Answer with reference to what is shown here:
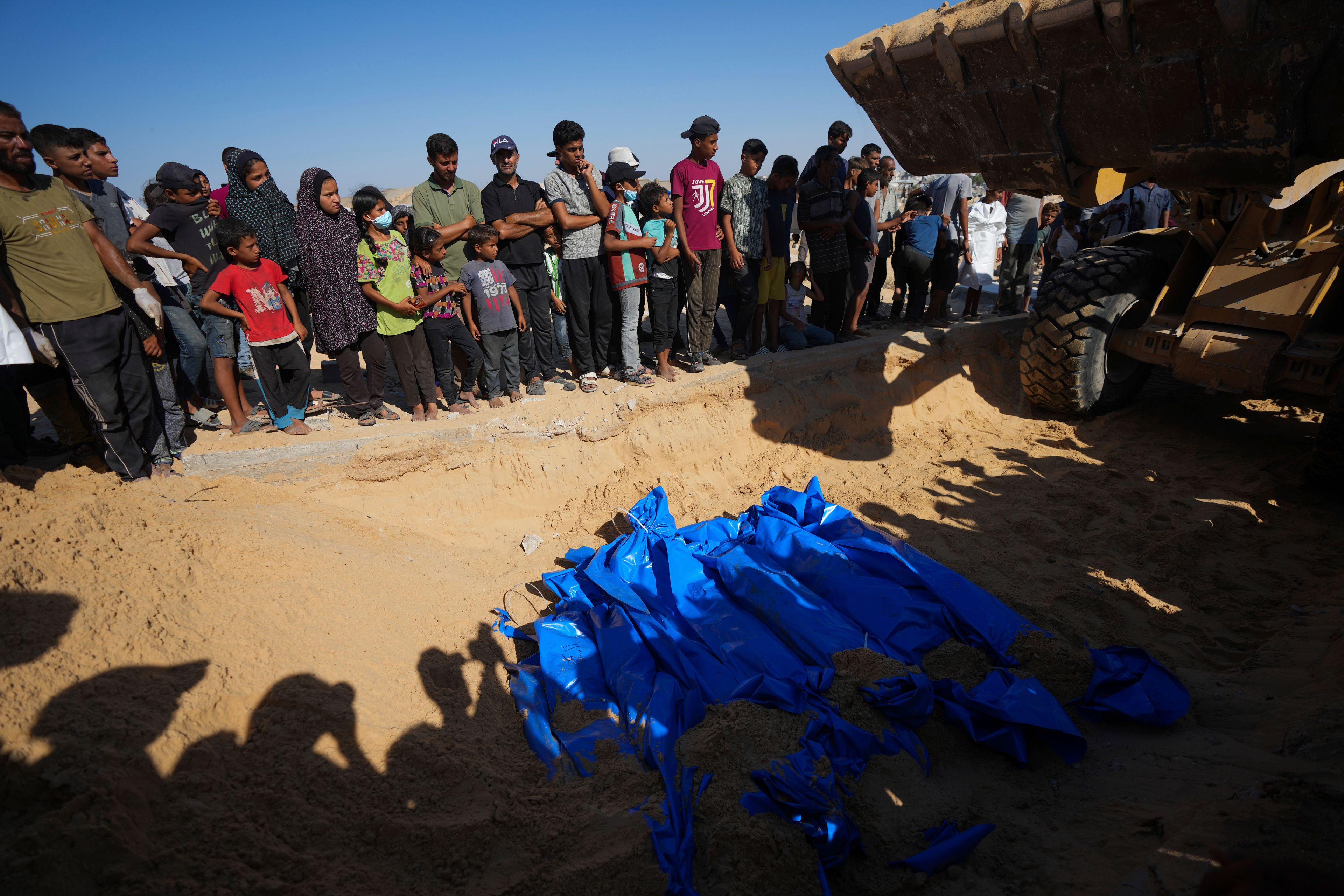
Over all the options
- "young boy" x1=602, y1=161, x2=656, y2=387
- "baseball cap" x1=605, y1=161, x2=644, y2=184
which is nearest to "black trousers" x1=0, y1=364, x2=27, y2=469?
Answer: "young boy" x1=602, y1=161, x2=656, y2=387

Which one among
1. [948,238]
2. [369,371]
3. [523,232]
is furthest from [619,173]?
[948,238]

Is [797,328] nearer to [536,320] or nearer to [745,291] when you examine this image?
[745,291]

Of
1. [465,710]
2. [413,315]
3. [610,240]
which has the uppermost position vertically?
[610,240]

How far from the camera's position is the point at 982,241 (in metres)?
7.25

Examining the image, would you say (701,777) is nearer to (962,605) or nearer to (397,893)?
(397,893)

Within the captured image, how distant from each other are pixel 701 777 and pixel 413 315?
12.7ft

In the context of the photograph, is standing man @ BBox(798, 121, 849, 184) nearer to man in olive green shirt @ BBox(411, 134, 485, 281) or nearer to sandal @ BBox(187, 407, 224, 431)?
man in olive green shirt @ BBox(411, 134, 485, 281)

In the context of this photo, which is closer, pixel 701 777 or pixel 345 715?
pixel 701 777

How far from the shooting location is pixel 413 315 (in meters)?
4.85

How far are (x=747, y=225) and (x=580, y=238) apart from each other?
144cm

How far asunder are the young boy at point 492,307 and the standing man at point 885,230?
3824 millimetres

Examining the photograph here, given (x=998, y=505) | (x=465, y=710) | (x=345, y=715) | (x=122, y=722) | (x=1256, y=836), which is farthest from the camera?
(x=998, y=505)

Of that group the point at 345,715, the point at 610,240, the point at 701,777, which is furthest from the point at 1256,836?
the point at 610,240

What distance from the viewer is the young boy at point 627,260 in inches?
205
